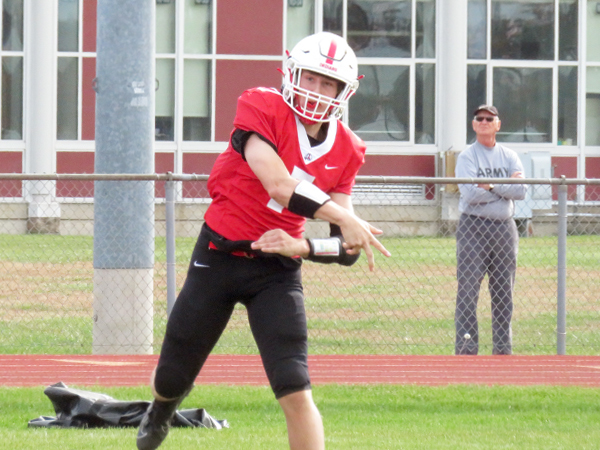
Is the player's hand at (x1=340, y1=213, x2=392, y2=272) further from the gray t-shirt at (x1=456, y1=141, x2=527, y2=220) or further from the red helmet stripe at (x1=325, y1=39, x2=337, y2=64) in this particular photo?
the gray t-shirt at (x1=456, y1=141, x2=527, y2=220)

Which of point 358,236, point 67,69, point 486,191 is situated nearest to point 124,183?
point 486,191

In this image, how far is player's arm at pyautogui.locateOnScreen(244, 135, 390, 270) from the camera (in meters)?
3.99

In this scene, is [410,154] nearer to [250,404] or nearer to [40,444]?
[250,404]

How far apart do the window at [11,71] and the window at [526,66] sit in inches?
371

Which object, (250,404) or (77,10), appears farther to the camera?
(77,10)

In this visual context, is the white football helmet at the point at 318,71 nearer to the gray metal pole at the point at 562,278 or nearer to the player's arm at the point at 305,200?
the player's arm at the point at 305,200

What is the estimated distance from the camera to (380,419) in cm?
649

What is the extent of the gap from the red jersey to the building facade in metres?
16.1

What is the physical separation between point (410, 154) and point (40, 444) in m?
16.1

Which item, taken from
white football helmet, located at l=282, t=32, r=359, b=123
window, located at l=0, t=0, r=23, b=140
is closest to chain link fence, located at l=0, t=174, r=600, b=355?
white football helmet, located at l=282, t=32, r=359, b=123

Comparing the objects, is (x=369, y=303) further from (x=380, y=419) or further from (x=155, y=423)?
(x=155, y=423)

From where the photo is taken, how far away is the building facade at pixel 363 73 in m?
20.4

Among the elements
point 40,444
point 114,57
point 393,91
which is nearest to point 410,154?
point 393,91

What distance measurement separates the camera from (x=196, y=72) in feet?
68.3
